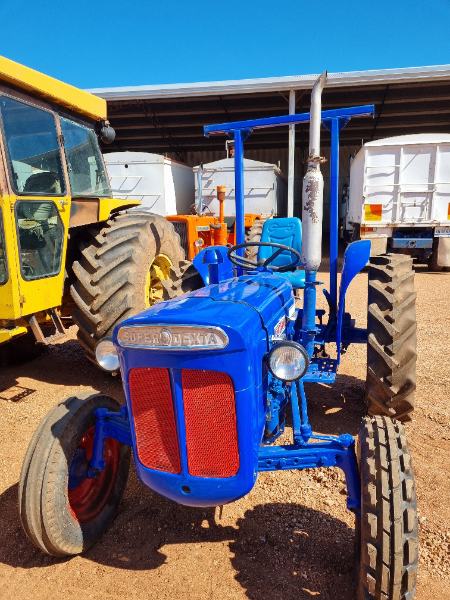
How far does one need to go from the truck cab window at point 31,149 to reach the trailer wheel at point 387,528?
2.81 metres

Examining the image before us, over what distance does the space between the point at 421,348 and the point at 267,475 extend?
3011 millimetres

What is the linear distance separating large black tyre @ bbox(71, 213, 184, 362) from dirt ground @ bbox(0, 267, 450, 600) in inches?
38.0

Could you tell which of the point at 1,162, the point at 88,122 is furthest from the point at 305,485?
the point at 88,122

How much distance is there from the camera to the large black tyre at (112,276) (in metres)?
3.38

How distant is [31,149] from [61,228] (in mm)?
610

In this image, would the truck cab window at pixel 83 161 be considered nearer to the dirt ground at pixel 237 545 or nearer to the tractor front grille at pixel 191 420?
the dirt ground at pixel 237 545

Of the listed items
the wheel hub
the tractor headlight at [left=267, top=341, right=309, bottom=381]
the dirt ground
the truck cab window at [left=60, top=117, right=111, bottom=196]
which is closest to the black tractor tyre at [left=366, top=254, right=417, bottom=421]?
the dirt ground

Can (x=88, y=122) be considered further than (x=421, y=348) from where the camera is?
No

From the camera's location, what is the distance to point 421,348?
15.9 feet

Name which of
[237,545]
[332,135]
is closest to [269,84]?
[332,135]

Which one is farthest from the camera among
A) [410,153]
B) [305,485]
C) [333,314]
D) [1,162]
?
[410,153]

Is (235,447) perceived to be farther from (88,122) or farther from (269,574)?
(88,122)

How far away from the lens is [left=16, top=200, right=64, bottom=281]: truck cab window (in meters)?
3.10

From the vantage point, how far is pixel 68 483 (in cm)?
205
